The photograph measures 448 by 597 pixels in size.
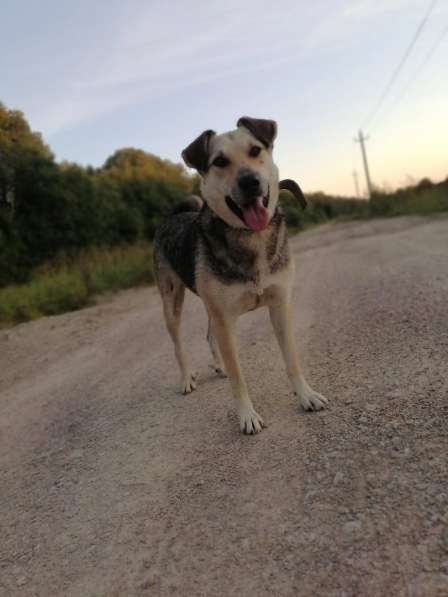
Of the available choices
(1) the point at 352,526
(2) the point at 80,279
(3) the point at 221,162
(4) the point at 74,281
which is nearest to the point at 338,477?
(1) the point at 352,526

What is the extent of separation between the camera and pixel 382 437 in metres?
2.48

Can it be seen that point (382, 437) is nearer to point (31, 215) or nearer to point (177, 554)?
point (177, 554)

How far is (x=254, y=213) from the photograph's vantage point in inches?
118

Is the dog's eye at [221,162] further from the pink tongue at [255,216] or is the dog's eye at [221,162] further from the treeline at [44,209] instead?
the treeline at [44,209]

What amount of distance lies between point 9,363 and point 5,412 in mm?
2198

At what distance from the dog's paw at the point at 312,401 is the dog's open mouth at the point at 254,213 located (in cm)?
108

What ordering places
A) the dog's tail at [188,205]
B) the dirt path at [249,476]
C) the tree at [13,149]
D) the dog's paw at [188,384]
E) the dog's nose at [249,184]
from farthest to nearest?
the tree at [13,149] < the dog's tail at [188,205] < the dog's paw at [188,384] < the dog's nose at [249,184] < the dirt path at [249,476]

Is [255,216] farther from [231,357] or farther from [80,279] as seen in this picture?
[80,279]

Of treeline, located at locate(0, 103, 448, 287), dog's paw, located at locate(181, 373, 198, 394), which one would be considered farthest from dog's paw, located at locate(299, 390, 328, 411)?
treeline, located at locate(0, 103, 448, 287)

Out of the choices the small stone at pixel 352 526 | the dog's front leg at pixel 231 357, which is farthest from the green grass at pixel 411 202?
the small stone at pixel 352 526

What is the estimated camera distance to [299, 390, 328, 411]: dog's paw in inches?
121

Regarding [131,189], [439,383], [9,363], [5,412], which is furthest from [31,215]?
[439,383]

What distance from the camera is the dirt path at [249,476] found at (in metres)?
1.84

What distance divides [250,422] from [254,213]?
4.18 ft
